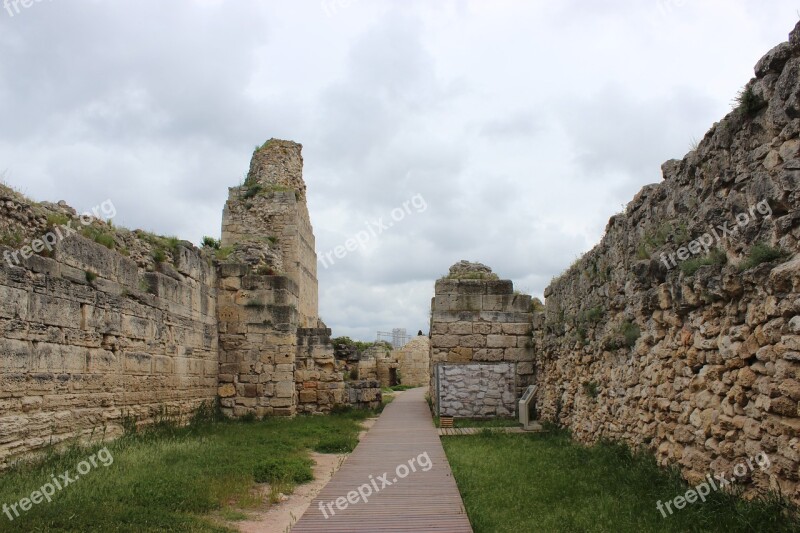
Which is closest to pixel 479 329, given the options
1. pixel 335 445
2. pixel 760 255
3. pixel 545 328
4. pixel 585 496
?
pixel 545 328

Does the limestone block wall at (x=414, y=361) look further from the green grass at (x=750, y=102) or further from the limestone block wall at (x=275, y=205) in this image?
the green grass at (x=750, y=102)

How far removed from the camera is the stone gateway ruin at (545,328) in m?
4.92

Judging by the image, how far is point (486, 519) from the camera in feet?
20.0

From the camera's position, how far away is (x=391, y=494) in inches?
291

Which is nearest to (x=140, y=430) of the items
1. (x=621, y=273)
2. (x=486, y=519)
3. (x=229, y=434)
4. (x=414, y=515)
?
(x=229, y=434)

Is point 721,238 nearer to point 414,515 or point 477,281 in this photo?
point 414,515

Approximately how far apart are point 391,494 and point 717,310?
414 centimetres

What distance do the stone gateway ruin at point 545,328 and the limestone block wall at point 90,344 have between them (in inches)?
1.2

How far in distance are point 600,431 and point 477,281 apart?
7.05m

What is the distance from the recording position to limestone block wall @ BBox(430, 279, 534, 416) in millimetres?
15293

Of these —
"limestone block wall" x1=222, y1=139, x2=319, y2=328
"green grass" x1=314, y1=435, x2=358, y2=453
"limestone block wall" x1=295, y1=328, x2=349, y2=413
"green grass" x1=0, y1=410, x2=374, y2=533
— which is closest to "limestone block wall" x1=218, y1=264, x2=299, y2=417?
"limestone block wall" x1=295, y1=328, x2=349, y2=413

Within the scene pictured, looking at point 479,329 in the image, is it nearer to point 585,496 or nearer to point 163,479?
point 585,496

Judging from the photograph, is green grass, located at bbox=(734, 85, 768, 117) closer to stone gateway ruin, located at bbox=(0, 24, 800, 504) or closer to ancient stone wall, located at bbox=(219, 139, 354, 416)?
stone gateway ruin, located at bbox=(0, 24, 800, 504)

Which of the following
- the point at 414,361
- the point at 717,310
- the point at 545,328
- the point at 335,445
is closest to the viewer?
the point at 717,310
